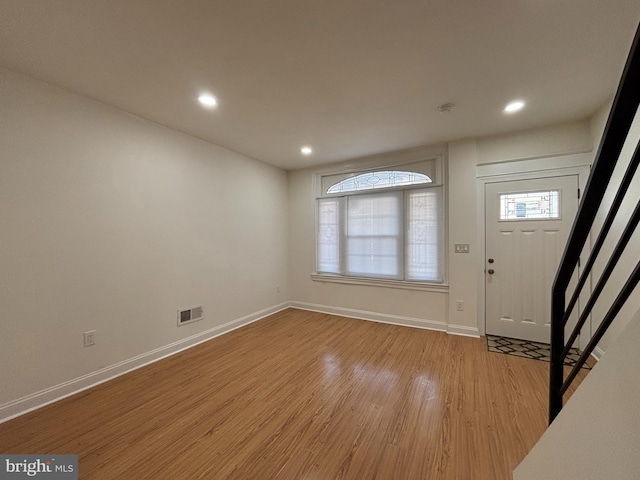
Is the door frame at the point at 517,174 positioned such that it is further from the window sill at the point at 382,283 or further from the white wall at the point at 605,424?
the white wall at the point at 605,424

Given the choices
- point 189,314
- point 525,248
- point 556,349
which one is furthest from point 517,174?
point 189,314

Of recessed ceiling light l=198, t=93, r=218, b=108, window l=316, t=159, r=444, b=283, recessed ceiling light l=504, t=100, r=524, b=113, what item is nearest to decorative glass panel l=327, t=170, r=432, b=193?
window l=316, t=159, r=444, b=283

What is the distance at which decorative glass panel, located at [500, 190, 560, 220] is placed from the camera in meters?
2.95

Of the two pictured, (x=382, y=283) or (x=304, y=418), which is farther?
(x=382, y=283)

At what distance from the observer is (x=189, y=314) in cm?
308

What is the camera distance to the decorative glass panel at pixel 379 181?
370cm

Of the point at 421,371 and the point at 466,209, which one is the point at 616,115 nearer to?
the point at 421,371

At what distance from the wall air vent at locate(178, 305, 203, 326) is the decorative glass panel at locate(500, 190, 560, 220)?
12.9 feet

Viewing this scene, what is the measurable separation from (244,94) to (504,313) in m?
3.80

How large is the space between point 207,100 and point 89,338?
7.76 ft

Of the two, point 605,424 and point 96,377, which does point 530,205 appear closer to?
point 605,424

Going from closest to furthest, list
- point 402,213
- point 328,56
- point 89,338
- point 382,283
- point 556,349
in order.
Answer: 1. point 556,349
2. point 328,56
3. point 89,338
4. point 402,213
5. point 382,283

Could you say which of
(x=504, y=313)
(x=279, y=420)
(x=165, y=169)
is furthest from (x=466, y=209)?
(x=165, y=169)

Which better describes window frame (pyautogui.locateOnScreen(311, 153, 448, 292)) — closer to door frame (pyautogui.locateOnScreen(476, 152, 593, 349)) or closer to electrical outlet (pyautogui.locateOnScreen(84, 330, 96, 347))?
door frame (pyautogui.locateOnScreen(476, 152, 593, 349))
